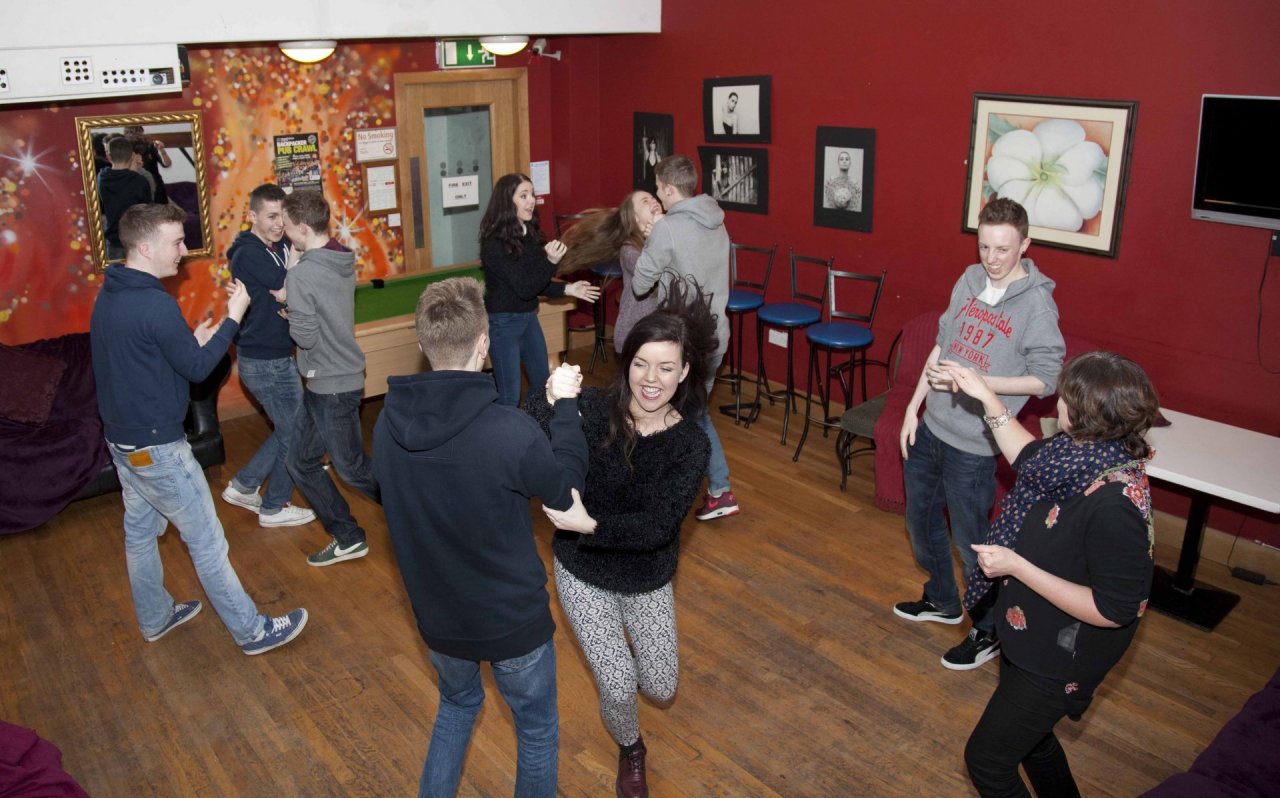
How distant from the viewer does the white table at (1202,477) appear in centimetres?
388

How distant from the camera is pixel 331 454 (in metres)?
4.39

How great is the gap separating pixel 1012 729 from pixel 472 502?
145cm

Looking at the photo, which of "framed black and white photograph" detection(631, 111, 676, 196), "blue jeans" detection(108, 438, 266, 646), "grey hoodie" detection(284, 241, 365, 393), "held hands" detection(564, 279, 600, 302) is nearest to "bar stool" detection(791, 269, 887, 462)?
"held hands" detection(564, 279, 600, 302)

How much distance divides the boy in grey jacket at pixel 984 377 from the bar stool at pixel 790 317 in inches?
79.8

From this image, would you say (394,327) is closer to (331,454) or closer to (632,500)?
(331,454)

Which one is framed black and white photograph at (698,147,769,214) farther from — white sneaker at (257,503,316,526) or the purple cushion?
the purple cushion

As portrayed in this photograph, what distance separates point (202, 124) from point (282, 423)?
7.31 ft

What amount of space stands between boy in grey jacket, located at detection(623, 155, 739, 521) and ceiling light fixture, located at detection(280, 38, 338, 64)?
2.23 metres

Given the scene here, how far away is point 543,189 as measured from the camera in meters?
7.81

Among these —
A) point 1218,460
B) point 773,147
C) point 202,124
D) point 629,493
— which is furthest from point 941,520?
point 202,124

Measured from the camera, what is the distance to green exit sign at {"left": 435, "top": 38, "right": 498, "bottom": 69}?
22.5 feet

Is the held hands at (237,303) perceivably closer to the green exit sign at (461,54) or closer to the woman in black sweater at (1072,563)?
the woman in black sweater at (1072,563)

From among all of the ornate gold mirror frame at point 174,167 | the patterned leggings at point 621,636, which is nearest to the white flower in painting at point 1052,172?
the patterned leggings at point 621,636

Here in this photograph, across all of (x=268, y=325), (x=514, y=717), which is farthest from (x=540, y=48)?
(x=514, y=717)
